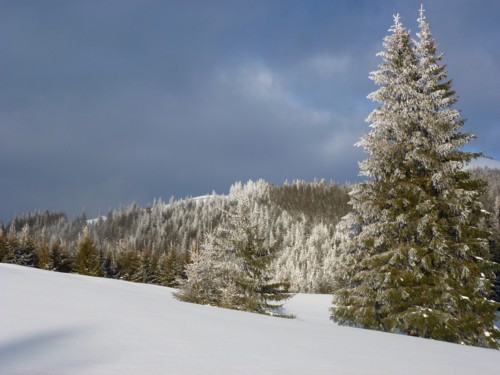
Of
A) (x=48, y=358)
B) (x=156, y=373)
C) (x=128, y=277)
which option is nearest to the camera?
(x=156, y=373)

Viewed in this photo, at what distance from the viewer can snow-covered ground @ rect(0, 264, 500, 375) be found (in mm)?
4203

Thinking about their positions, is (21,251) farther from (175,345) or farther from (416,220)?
(175,345)

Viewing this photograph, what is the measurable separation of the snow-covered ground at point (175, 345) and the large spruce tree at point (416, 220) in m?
5.27

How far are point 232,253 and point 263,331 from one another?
17.8 metres

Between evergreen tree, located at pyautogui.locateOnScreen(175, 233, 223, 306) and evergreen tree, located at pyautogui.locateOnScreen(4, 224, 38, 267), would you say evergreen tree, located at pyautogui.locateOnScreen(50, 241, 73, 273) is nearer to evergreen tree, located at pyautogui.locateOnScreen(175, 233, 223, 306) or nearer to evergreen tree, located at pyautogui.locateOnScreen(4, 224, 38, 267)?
evergreen tree, located at pyautogui.locateOnScreen(4, 224, 38, 267)

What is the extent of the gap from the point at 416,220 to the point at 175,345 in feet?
35.3

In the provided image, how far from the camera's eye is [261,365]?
4.59m

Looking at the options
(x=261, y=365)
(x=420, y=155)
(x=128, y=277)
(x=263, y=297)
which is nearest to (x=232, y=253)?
(x=263, y=297)

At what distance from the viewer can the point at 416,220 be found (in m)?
13.4

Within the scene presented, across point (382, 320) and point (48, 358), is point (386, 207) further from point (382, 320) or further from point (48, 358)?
point (48, 358)

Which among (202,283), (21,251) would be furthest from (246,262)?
(21,251)

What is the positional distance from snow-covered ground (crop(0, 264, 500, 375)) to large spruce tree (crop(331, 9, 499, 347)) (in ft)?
17.3

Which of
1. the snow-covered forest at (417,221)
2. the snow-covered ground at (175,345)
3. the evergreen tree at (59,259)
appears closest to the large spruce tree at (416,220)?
→ the snow-covered forest at (417,221)

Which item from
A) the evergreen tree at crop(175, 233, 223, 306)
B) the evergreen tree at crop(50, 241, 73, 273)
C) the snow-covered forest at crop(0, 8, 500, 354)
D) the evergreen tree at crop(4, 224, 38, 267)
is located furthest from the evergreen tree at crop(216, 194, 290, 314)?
the evergreen tree at crop(4, 224, 38, 267)
